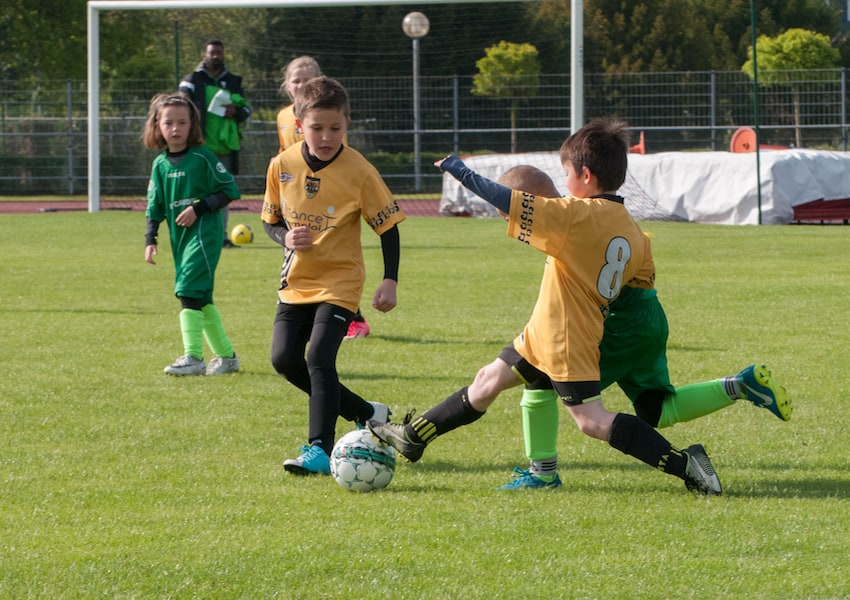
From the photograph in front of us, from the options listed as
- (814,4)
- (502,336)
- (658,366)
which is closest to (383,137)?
(502,336)

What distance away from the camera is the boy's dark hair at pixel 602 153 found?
14.8 ft

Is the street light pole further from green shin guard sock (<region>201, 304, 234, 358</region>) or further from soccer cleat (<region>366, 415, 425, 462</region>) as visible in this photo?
soccer cleat (<region>366, 415, 425, 462</region>)

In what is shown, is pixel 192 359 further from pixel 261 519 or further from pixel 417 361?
pixel 261 519

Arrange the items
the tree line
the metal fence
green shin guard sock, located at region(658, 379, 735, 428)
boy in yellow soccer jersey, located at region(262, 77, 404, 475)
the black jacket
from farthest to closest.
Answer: the tree line, the metal fence, the black jacket, boy in yellow soccer jersey, located at region(262, 77, 404, 475), green shin guard sock, located at region(658, 379, 735, 428)

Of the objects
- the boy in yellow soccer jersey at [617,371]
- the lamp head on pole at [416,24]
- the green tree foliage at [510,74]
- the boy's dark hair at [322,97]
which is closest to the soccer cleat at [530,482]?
the boy in yellow soccer jersey at [617,371]

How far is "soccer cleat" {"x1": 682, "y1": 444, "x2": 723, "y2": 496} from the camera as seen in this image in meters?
4.47

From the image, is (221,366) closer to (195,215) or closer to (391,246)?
(195,215)

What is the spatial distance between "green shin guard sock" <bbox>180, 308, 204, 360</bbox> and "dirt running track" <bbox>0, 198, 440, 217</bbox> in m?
15.3

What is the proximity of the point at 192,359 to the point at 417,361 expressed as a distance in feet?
4.41

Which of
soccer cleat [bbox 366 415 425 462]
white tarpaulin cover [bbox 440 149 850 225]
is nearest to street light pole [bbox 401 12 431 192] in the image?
white tarpaulin cover [bbox 440 149 850 225]

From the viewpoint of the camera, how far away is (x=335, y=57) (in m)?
31.4

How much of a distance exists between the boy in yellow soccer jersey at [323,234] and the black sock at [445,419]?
36 cm

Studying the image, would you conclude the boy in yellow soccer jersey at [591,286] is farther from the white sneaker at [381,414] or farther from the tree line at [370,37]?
the tree line at [370,37]

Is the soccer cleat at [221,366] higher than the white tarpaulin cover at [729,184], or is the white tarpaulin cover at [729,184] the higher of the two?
the white tarpaulin cover at [729,184]
